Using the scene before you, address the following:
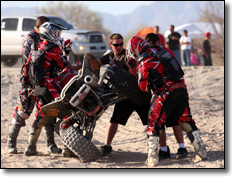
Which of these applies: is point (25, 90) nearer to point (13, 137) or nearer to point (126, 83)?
point (13, 137)

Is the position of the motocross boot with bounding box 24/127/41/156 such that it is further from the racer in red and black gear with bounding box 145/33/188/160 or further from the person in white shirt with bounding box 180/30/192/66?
the person in white shirt with bounding box 180/30/192/66

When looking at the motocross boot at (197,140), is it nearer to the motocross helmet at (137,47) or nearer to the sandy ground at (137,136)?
the sandy ground at (137,136)

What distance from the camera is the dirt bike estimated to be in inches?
261

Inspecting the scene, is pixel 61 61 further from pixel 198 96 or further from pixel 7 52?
pixel 7 52

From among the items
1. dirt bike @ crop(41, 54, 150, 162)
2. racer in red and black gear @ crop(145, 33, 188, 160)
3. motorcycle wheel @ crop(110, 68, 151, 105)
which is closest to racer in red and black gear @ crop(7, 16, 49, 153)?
dirt bike @ crop(41, 54, 150, 162)

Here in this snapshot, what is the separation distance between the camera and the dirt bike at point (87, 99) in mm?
6621

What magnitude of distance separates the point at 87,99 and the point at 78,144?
65 centimetres

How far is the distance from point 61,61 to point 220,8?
21.3 metres

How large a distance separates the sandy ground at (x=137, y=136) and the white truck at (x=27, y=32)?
1642mm

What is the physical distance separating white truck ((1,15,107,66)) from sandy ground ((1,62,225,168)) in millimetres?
1642

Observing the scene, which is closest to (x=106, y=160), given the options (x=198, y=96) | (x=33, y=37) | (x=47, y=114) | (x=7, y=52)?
(x=47, y=114)

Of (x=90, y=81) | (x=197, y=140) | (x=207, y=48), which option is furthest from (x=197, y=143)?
(x=207, y=48)

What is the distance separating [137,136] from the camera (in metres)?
9.27

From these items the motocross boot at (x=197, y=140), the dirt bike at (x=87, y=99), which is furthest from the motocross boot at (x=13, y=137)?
the motocross boot at (x=197, y=140)
